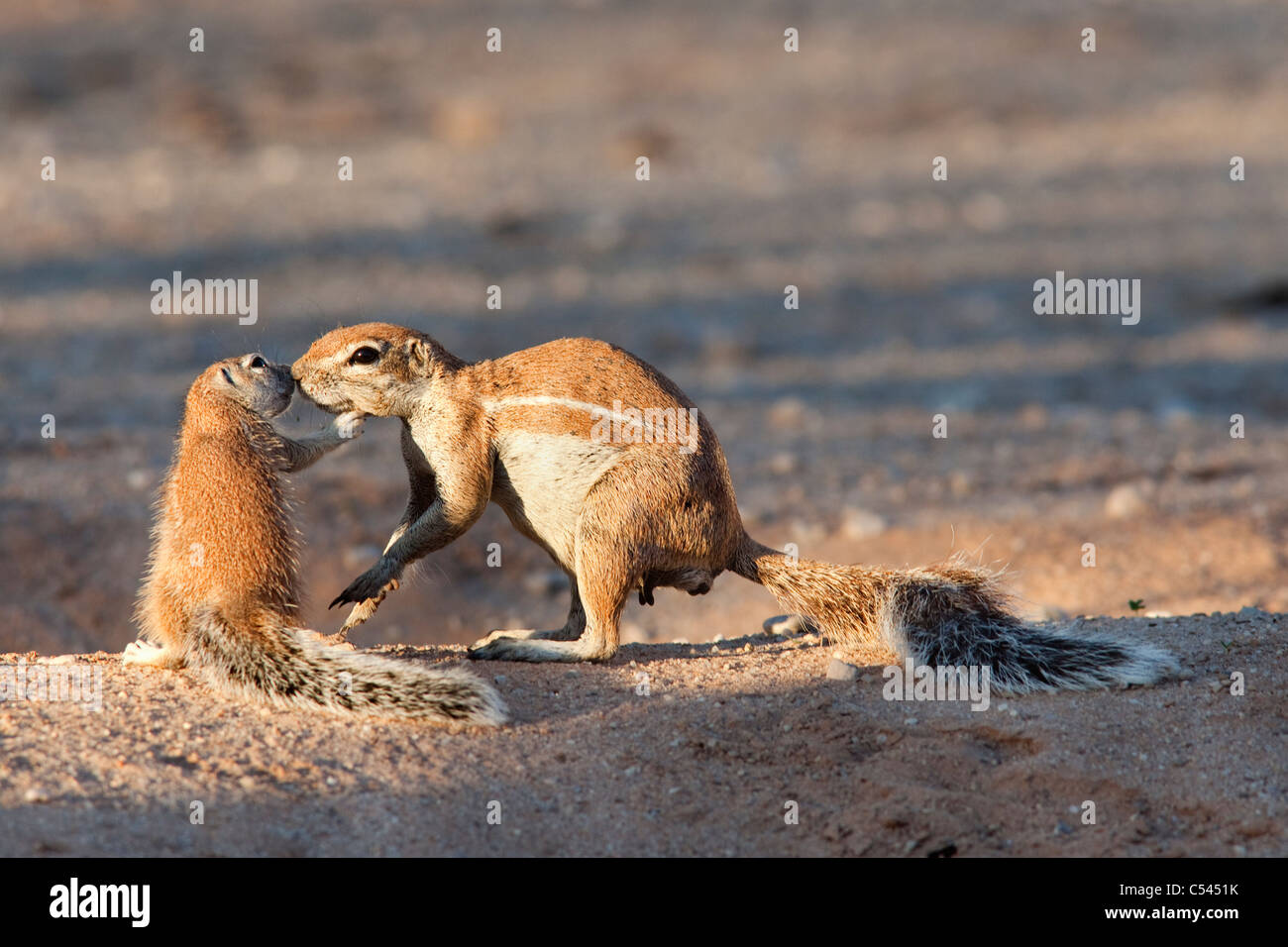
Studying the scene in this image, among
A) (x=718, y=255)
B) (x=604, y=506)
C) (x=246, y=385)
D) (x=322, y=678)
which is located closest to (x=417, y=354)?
(x=246, y=385)

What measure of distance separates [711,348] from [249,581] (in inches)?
359

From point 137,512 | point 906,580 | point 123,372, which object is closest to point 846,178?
point 123,372

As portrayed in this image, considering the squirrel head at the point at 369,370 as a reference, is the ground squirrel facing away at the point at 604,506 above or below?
below

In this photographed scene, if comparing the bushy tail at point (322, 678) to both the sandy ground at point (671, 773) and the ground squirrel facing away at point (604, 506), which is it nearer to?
the sandy ground at point (671, 773)

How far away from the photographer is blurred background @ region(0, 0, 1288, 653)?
9227 mm

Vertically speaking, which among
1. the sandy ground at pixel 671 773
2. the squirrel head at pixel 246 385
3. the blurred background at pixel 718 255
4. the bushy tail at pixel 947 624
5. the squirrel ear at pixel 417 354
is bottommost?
the sandy ground at pixel 671 773

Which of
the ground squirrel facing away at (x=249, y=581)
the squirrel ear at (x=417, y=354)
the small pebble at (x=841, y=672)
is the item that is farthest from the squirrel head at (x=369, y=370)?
the small pebble at (x=841, y=672)

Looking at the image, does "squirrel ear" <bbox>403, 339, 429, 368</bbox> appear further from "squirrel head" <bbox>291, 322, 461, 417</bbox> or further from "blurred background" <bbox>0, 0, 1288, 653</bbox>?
"blurred background" <bbox>0, 0, 1288, 653</bbox>

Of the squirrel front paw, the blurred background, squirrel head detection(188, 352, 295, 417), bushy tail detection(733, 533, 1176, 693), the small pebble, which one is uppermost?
the blurred background

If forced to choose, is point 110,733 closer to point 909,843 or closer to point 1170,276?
point 909,843

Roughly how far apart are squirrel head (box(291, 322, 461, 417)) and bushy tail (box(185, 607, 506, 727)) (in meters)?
1.21

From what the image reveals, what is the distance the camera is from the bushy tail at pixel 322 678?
5.22 m

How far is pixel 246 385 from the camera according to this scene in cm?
613

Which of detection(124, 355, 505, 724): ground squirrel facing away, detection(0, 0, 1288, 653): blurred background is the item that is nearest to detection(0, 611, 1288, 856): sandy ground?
detection(124, 355, 505, 724): ground squirrel facing away
